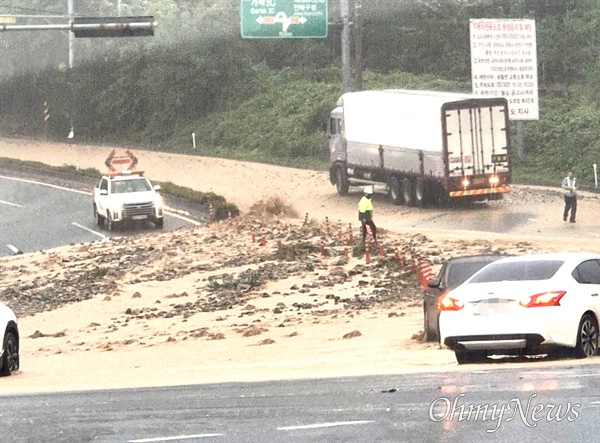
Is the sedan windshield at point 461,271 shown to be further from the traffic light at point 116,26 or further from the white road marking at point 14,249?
the white road marking at point 14,249

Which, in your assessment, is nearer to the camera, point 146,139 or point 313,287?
point 313,287

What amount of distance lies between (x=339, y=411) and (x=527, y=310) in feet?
15.2

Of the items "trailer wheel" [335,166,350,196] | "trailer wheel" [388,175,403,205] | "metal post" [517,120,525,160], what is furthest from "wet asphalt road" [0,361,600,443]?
"metal post" [517,120,525,160]

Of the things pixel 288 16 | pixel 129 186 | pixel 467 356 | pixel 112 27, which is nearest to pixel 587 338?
pixel 467 356

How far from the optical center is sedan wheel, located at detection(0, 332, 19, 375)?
17922mm

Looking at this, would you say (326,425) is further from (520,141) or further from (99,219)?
(520,141)

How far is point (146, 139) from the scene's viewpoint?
78062 millimetres

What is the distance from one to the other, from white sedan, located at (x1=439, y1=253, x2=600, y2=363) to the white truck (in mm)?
31083

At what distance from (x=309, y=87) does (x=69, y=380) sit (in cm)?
5644

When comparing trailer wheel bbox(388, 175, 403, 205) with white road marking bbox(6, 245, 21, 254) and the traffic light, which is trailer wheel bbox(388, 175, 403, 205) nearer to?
white road marking bbox(6, 245, 21, 254)

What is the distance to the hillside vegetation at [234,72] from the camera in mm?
69875

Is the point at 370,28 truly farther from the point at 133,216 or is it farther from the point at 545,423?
the point at 545,423

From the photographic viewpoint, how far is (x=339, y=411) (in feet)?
38.7

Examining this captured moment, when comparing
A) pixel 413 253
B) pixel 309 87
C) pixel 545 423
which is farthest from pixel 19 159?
pixel 545 423
